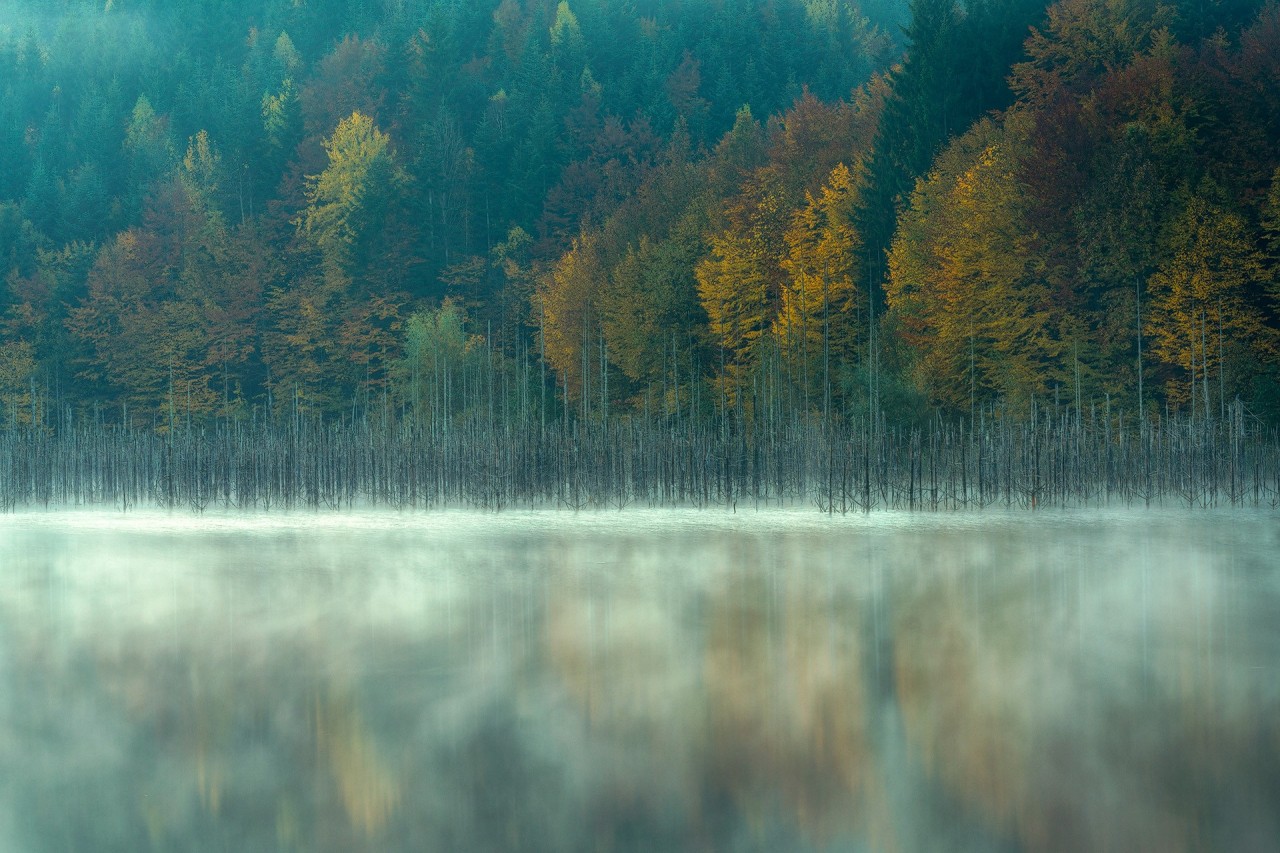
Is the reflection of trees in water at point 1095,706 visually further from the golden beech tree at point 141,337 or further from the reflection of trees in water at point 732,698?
the golden beech tree at point 141,337

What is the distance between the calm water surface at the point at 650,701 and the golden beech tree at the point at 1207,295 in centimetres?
1387

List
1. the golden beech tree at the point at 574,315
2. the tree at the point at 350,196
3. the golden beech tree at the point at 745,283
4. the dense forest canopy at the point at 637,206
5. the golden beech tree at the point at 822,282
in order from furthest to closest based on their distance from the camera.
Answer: the tree at the point at 350,196 < the golden beech tree at the point at 574,315 < the golden beech tree at the point at 745,283 < the golden beech tree at the point at 822,282 < the dense forest canopy at the point at 637,206

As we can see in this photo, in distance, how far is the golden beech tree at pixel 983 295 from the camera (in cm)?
3056

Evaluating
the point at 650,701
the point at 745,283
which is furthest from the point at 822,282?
the point at 650,701

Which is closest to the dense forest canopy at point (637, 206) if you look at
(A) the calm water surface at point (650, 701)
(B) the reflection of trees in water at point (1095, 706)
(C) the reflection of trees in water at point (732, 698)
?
(A) the calm water surface at point (650, 701)

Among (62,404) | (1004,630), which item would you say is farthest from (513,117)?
(1004,630)

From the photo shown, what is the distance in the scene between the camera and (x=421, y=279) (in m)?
55.9

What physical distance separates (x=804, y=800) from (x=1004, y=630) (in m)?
4.35

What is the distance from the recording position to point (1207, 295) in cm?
2800

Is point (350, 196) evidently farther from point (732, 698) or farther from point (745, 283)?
point (732, 698)

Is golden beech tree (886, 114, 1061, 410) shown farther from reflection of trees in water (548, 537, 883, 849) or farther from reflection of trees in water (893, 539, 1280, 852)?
reflection of trees in water (548, 537, 883, 849)

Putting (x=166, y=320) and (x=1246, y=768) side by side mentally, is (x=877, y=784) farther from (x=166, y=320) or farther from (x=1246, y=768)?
(x=166, y=320)

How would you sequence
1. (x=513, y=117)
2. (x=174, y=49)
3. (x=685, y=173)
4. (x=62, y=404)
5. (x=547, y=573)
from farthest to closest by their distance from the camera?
(x=174, y=49) < (x=513, y=117) < (x=62, y=404) < (x=685, y=173) < (x=547, y=573)

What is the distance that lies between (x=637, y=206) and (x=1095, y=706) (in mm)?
41958
